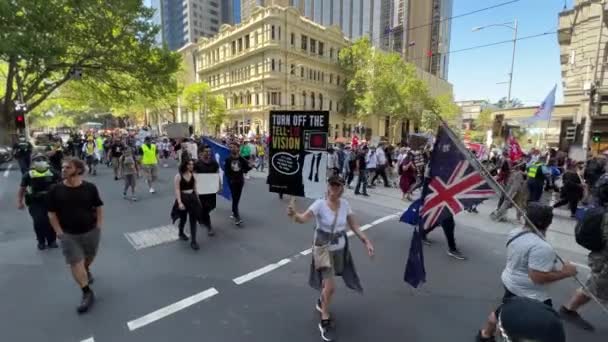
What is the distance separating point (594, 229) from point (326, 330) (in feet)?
9.82

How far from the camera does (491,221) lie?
25.2 ft

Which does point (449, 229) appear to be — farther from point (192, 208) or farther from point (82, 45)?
point (82, 45)

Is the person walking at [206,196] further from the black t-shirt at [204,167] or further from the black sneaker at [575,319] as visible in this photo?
the black sneaker at [575,319]

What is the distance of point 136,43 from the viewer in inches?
772

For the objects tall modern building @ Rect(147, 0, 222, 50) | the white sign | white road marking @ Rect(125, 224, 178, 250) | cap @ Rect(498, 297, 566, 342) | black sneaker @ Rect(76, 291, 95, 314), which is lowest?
white road marking @ Rect(125, 224, 178, 250)

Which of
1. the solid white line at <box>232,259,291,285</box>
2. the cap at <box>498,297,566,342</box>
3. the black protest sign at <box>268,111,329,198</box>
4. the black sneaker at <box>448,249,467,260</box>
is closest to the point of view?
the cap at <box>498,297,566,342</box>

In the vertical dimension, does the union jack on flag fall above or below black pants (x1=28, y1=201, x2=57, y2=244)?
above

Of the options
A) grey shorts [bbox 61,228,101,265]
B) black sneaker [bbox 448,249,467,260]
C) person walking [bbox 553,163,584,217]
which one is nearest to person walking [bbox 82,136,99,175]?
grey shorts [bbox 61,228,101,265]

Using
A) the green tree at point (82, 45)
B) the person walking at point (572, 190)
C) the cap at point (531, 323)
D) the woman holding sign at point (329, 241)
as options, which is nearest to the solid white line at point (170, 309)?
the woman holding sign at point (329, 241)

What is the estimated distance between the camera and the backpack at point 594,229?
3152mm

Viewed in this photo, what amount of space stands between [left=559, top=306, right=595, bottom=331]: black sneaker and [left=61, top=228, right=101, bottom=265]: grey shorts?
5.70m

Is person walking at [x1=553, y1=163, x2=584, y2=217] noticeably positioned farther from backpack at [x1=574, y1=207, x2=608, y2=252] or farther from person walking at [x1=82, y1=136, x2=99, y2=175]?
person walking at [x1=82, y1=136, x2=99, y2=175]

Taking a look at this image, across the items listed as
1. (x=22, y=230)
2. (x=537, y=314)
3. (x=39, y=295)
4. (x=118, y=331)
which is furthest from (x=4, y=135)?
(x=537, y=314)

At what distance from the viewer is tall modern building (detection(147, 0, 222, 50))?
92812 mm
